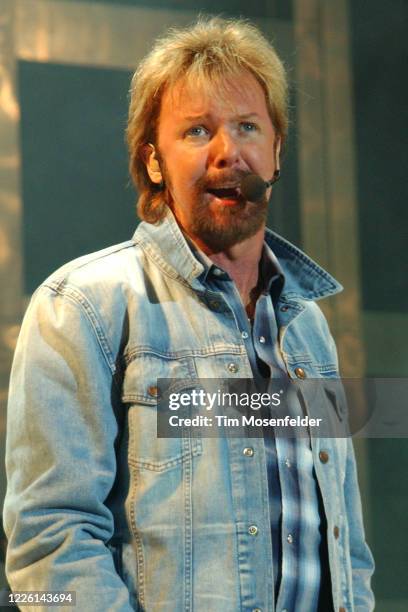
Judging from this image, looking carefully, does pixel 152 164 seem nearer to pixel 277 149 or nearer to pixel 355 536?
pixel 277 149

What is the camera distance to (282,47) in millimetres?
2057

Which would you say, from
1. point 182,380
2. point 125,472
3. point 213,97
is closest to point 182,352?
point 182,380

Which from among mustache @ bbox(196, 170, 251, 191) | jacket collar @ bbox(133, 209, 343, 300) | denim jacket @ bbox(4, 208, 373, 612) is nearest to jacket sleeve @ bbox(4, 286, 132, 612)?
denim jacket @ bbox(4, 208, 373, 612)

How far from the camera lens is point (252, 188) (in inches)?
56.2

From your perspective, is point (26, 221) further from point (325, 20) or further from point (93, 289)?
point (325, 20)

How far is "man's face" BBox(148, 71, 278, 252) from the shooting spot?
55.9 inches

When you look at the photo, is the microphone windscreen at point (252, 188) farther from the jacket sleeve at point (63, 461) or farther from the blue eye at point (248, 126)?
the jacket sleeve at point (63, 461)

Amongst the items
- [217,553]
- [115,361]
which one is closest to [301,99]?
[115,361]

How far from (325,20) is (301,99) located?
18 centimetres

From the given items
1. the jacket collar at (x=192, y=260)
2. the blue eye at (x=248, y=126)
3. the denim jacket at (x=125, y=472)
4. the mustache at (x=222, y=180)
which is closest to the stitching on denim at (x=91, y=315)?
the denim jacket at (x=125, y=472)

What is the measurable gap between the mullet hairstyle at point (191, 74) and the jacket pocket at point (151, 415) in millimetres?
267

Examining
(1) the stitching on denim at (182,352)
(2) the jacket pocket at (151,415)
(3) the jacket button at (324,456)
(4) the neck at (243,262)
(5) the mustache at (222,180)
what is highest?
(5) the mustache at (222,180)

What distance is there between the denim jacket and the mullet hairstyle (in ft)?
0.77

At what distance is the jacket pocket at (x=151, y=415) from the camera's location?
1241 mm
